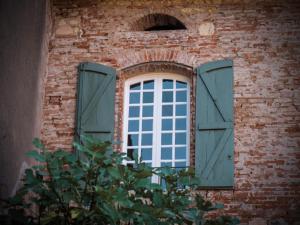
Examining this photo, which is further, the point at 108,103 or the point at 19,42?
the point at 108,103

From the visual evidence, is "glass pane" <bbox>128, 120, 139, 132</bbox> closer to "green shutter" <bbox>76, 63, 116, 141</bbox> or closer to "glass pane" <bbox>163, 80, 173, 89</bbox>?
"green shutter" <bbox>76, 63, 116, 141</bbox>

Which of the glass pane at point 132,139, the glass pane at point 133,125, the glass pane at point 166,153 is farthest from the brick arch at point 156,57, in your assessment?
the glass pane at point 166,153

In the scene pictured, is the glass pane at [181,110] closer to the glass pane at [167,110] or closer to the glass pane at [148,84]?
the glass pane at [167,110]

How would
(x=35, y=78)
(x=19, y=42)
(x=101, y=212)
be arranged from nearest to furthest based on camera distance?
(x=101, y=212), (x=19, y=42), (x=35, y=78)

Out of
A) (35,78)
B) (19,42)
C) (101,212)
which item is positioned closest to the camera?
(101,212)

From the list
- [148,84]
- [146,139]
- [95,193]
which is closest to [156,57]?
[148,84]

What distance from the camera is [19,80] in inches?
466

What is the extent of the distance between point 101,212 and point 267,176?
3.71 m

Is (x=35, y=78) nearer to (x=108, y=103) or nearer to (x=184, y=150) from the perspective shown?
(x=108, y=103)

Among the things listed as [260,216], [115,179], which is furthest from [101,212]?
[260,216]

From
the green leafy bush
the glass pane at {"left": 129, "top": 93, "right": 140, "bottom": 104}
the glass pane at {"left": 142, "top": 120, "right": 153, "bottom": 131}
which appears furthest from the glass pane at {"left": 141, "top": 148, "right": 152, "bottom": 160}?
the green leafy bush

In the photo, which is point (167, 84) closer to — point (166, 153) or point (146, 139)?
point (146, 139)

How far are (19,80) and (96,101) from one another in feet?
4.91

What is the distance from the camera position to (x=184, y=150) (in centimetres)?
1287
